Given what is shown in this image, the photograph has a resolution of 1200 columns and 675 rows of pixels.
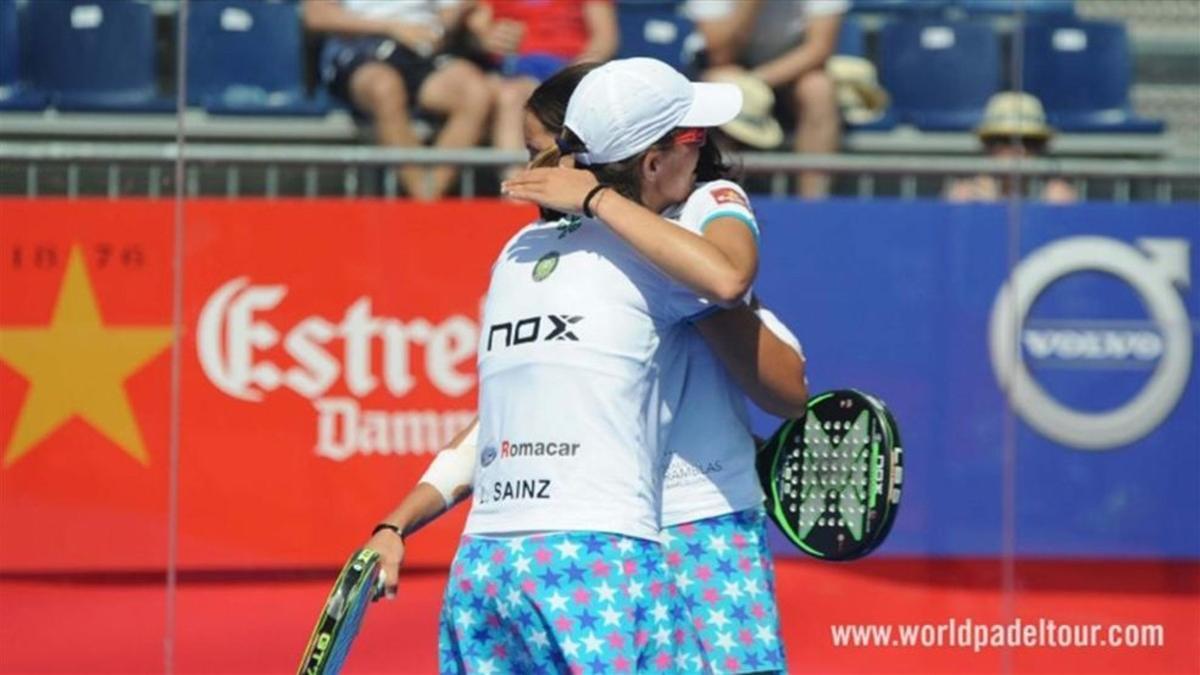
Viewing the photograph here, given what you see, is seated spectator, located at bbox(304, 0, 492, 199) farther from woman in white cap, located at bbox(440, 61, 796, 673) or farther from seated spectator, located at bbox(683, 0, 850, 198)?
woman in white cap, located at bbox(440, 61, 796, 673)

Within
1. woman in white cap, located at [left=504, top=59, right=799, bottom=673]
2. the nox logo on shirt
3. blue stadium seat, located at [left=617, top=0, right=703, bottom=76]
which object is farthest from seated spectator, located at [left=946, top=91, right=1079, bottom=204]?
the nox logo on shirt

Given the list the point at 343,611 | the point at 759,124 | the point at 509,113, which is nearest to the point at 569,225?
the point at 343,611

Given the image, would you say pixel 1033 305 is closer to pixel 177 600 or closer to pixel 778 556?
pixel 778 556

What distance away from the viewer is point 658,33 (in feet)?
21.1

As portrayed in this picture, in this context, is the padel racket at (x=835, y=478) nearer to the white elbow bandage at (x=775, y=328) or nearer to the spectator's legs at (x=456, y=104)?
the white elbow bandage at (x=775, y=328)

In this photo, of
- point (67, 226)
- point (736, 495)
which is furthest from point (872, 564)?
point (736, 495)

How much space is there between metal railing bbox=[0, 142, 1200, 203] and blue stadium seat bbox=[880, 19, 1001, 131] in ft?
0.53

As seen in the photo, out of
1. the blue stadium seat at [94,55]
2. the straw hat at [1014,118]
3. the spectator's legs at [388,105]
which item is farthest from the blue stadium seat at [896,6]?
the blue stadium seat at [94,55]

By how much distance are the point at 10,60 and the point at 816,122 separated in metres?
2.25

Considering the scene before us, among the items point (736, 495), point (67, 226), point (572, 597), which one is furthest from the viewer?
point (67, 226)

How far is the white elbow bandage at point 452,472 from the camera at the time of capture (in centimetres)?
366

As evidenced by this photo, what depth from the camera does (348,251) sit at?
6324 mm

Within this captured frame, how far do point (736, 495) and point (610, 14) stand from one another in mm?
3085

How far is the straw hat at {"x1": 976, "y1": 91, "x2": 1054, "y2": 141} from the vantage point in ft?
21.3
